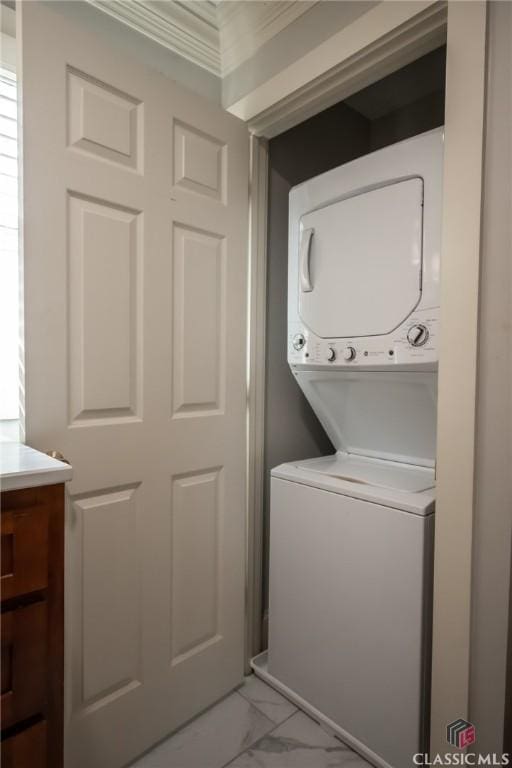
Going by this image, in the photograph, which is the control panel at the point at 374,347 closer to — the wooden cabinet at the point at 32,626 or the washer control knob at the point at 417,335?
the washer control knob at the point at 417,335

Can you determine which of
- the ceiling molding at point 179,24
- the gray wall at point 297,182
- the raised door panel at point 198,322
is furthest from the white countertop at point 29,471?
the ceiling molding at point 179,24

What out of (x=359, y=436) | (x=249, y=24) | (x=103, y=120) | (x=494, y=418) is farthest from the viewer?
(x=359, y=436)

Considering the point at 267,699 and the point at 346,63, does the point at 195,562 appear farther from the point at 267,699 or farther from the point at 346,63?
the point at 346,63

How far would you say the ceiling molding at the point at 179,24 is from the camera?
143 cm

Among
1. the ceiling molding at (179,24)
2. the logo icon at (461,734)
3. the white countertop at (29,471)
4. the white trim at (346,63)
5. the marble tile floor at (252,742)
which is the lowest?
the marble tile floor at (252,742)

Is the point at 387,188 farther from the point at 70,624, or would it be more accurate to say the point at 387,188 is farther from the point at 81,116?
the point at 70,624

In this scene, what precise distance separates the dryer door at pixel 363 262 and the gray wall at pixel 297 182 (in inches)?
10.5

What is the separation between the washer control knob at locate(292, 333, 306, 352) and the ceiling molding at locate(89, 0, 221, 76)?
42.4 inches

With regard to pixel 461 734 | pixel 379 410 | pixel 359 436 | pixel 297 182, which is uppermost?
pixel 297 182

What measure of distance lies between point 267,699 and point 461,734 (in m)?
0.78

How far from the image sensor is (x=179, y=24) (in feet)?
5.10

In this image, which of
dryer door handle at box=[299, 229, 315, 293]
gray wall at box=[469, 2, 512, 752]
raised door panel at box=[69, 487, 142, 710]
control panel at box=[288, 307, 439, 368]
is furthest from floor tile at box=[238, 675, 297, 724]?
dryer door handle at box=[299, 229, 315, 293]

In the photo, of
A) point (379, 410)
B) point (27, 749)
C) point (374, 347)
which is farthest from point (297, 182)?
point (27, 749)

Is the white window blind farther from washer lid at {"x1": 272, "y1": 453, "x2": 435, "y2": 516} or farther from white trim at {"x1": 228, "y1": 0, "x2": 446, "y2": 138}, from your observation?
washer lid at {"x1": 272, "y1": 453, "x2": 435, "y2": 516}
